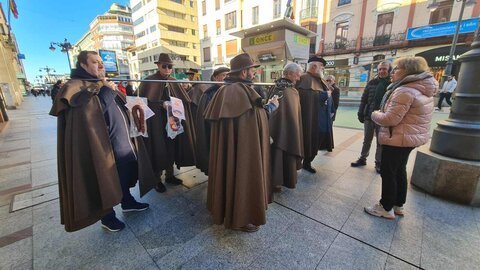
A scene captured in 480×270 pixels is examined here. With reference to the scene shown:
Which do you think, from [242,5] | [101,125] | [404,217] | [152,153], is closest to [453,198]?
[404,217]

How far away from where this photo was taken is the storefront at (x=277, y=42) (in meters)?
6.76

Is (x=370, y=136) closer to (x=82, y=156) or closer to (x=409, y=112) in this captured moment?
(x=409, y=112)

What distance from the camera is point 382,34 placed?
55.0 feet

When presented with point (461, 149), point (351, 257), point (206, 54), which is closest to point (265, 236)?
point (351, 257)

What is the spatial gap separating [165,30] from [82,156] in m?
38.1

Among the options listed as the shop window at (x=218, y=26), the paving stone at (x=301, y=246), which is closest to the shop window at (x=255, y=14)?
the shop window at (x=218, y=26)

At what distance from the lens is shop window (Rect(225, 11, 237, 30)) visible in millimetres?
23688

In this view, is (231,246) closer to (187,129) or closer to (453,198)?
(187,129)

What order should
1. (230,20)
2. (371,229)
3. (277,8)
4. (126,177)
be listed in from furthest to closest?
(230,20), (277,8), (126,177), (371,229)

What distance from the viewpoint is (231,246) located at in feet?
7.00

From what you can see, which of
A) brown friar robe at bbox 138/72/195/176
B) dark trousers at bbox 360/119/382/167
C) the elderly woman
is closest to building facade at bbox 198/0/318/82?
dark trousers at bbox 360/119/382/167

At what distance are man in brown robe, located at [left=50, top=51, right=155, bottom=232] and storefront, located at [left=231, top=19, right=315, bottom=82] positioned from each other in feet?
16.2

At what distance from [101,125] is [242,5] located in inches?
998

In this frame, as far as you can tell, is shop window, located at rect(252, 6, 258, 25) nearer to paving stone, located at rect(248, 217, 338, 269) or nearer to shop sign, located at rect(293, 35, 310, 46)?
shop sign, located at rect(293, 35, 310, 46)
